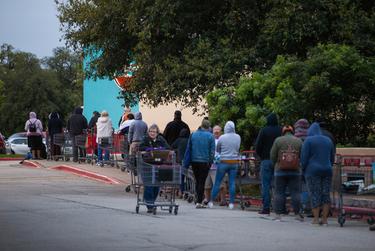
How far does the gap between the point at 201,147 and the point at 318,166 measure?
13.8 ft

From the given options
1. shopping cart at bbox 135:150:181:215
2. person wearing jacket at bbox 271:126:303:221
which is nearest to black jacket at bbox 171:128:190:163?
shopping cart at bbox 135:150:181:215

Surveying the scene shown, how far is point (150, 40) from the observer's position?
29.1m

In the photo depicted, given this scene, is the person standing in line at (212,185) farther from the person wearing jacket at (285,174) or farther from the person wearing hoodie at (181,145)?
the person wearing jacket at (285,174)

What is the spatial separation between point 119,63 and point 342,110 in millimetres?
8836

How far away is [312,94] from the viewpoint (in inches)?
960

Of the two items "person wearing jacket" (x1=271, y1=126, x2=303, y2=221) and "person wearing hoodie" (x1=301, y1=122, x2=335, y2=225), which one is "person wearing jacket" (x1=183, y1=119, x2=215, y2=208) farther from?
"person wearing hoodie" (x1=301, y1=122, x2=335, y2=225)

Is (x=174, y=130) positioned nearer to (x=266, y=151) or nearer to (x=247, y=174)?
(x=247, y=174)

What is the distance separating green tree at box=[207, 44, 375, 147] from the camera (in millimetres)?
24344

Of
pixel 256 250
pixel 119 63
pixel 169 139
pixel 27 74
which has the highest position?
pixel 27 74

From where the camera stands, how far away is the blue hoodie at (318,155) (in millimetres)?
18031

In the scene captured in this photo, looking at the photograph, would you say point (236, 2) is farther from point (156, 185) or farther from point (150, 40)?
point (156, 185)

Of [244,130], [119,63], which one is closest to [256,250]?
[244,130]

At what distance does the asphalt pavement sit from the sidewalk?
492 cm

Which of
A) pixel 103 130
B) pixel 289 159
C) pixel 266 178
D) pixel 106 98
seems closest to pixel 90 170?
pixel 103 130
